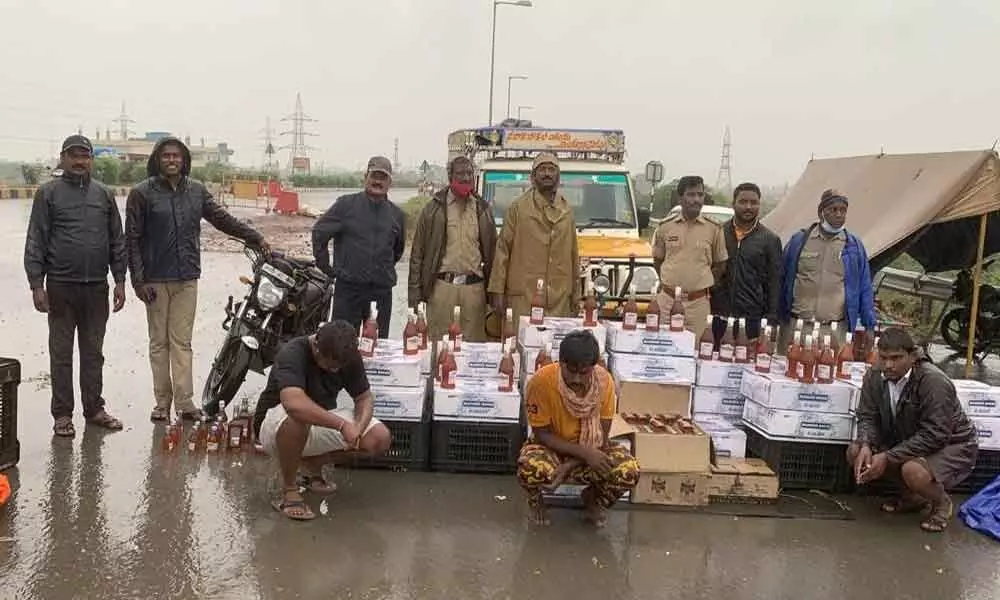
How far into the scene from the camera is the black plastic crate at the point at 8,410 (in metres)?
4.97

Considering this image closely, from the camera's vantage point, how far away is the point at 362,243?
6426 millimetres

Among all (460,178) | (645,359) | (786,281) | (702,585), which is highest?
(460,178)

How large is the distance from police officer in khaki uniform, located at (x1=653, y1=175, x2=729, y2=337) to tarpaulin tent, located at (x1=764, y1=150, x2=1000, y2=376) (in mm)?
2280

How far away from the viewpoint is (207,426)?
5777mm

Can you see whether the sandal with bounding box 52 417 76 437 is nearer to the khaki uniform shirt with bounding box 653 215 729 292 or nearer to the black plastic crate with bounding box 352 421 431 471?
the black plastic crate with bounding box 352 421 431 471

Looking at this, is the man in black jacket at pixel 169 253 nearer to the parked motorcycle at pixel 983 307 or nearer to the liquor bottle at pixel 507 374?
the liquor bottle at pixel 507 374

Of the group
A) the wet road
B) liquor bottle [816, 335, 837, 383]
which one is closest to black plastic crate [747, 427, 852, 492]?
the wet road

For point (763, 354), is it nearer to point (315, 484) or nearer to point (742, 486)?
point (742, 486)

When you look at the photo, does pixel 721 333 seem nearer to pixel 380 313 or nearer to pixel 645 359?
pixel 645 359

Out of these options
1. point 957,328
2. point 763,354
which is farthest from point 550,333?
point 957,328

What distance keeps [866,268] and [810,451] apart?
5.38ft

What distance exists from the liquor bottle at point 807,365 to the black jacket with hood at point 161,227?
4.33 m

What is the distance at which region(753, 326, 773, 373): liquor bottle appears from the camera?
560 centimetres

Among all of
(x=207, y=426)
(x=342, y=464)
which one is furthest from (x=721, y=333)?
(x=207, y=426)
